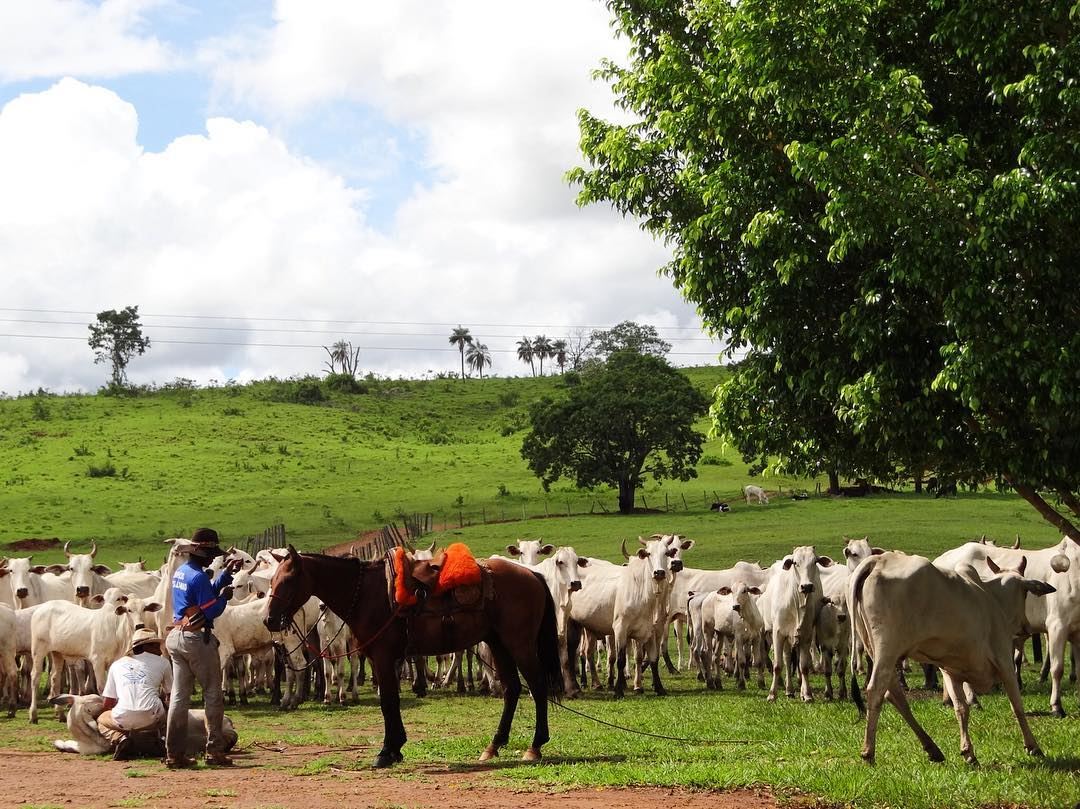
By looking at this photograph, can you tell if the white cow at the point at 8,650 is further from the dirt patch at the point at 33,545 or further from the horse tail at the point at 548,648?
the dirt patch at the point at 33,545

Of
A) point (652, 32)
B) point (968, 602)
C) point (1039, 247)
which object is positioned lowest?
point (968, 602)

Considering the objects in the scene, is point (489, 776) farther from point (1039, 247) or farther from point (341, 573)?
point (1039, 247)

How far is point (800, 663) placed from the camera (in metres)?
18.2

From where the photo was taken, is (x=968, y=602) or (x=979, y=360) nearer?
(x=979, y=360)

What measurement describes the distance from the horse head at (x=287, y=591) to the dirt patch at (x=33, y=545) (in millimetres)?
36564

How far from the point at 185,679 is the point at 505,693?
3416mm

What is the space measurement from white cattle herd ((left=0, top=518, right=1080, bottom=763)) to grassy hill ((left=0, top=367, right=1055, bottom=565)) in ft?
56.1

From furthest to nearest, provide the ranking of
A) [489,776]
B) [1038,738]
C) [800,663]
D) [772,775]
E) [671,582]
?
[671,582] < [800,663] < [1038,738] < [489,776] < [772,775]

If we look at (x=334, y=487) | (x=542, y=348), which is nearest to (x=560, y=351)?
(x=542, y=348)

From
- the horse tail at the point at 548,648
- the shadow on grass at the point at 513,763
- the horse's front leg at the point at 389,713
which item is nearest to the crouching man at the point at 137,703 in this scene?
the horse's front leg at the point at 389,713

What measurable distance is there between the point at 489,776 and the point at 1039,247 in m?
7.14

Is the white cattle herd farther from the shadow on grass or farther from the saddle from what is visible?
the shadow on grass

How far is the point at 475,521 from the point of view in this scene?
53.9 m

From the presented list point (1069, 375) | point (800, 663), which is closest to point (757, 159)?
point (1069, 375)
